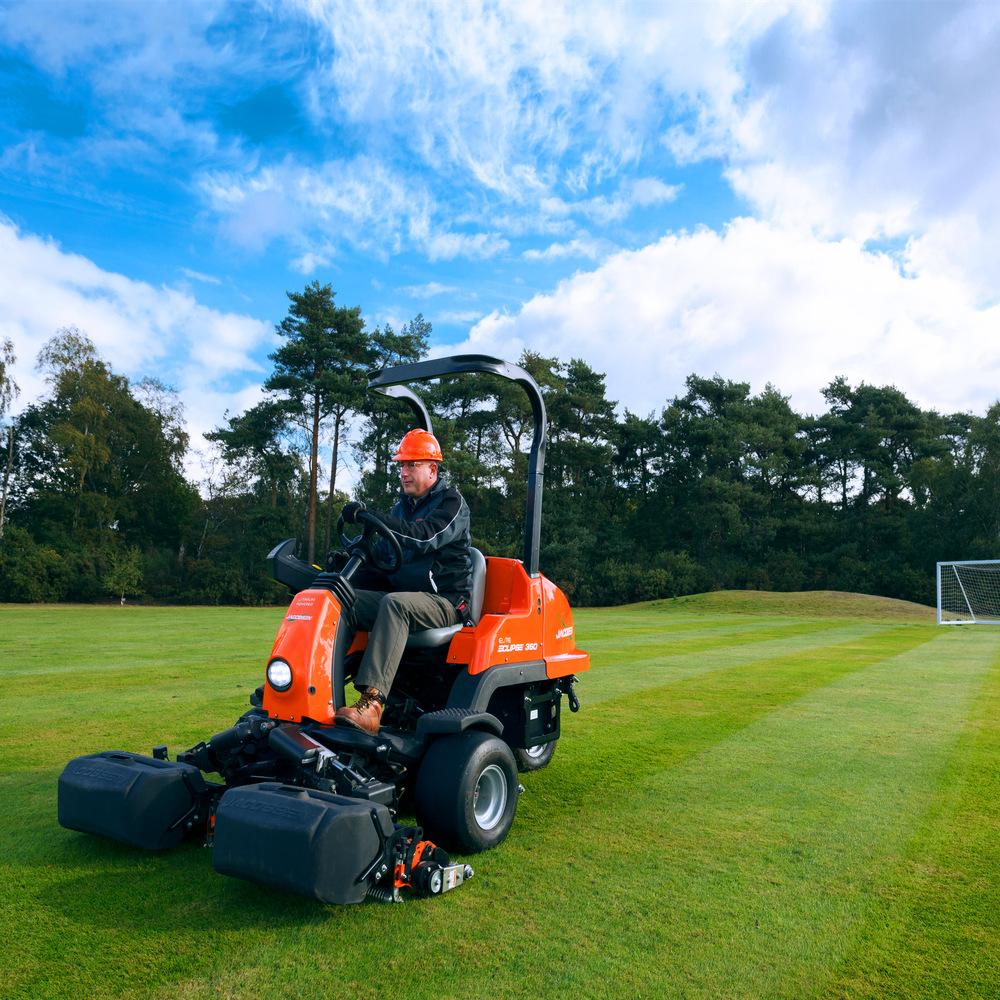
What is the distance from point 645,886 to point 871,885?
1.06m

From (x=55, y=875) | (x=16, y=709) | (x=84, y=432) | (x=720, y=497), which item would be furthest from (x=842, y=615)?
(x=84, y=432)

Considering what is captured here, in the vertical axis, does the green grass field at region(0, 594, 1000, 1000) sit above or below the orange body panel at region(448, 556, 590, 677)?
below

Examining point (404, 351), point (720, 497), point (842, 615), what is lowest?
point (842, 615)

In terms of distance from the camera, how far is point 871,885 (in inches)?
148

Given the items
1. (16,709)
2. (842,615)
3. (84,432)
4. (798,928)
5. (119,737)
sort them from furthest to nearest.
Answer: (84,432) → (842,615) → (16,709) → (119,737) → (798,928)

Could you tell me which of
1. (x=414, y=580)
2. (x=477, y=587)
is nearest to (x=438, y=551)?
(x=414, y=580)

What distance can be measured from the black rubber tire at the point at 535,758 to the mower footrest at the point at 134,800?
2.29 meters

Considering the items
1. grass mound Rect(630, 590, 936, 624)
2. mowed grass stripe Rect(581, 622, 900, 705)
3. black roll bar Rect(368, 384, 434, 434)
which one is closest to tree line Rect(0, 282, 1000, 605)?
grass mound Rect(630, 590, 936, 624)

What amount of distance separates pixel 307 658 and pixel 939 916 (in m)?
3.00

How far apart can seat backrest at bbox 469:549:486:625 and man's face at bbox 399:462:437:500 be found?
1.60 ft

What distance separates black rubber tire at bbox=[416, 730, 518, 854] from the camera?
393 centimetres

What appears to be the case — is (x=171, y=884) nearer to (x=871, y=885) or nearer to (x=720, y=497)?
(x=871, y=885)

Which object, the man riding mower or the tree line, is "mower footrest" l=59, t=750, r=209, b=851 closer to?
the man riding mower

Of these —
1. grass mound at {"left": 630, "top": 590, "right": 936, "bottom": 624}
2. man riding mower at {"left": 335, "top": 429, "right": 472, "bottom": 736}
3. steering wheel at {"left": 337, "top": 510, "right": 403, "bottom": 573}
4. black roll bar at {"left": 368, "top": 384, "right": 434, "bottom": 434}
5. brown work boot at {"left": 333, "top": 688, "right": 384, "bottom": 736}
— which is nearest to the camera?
brown work boot at {"left": 333, "top": 688, "right": 384, "bottom": 736}
